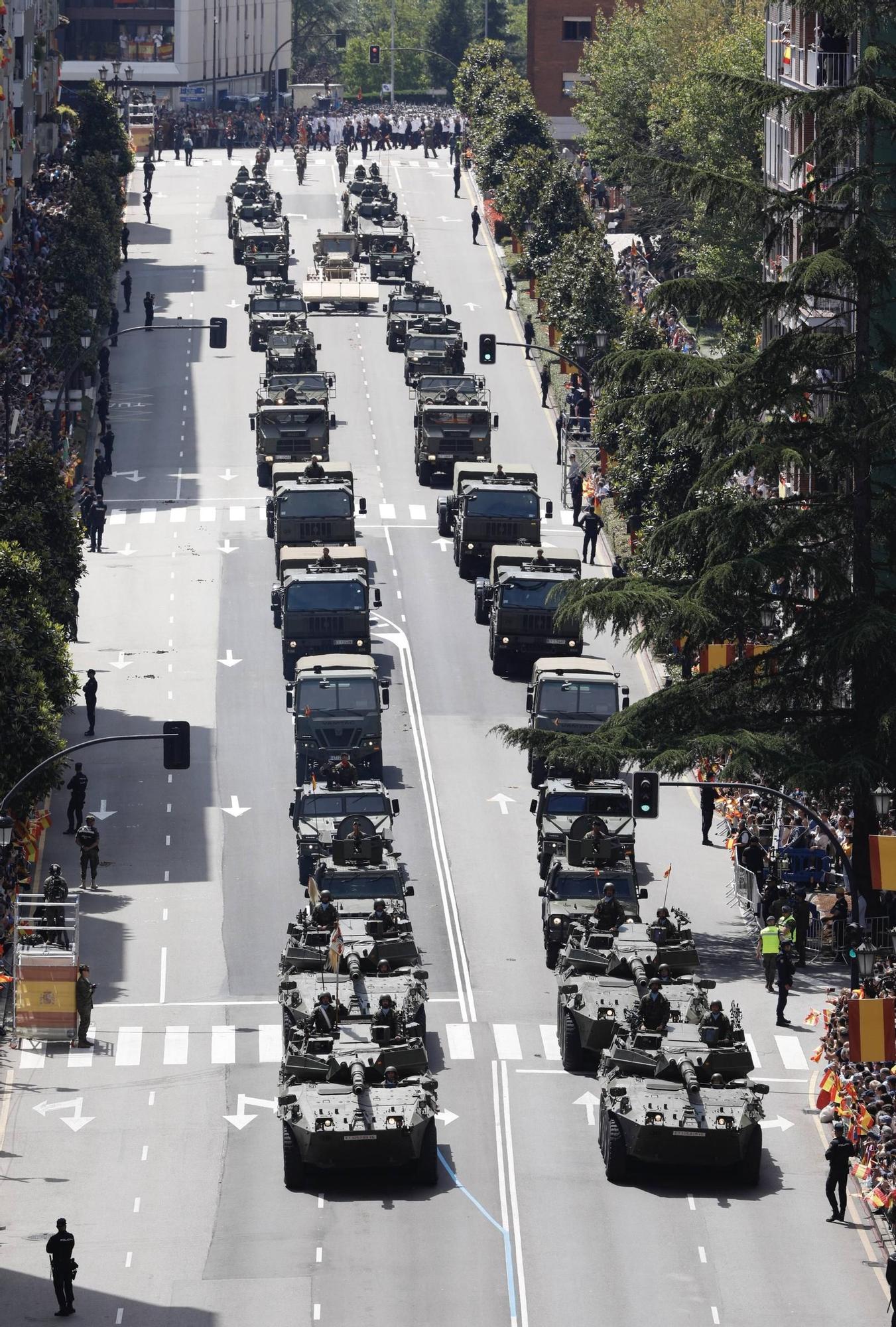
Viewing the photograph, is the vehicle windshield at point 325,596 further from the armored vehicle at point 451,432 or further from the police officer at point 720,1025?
the police officer at point 720,1025

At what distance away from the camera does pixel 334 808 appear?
187 ft

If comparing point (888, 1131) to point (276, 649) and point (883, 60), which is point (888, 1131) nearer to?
point (883, 60)

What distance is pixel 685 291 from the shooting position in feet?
169

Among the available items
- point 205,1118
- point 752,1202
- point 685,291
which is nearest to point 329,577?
point 685,291

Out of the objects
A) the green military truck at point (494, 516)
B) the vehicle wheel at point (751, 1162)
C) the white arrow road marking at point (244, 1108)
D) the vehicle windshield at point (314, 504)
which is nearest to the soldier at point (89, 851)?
the white arrow road marking at point (244, 1108)

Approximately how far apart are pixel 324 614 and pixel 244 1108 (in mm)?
25045

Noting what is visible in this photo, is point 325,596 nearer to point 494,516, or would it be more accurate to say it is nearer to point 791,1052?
point 494,516

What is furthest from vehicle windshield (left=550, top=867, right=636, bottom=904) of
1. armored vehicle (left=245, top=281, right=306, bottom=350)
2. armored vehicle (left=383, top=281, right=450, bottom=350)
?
armored vehicle (left=383, top=281, right=450, bottom=350)

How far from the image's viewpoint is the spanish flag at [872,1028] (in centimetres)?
4188

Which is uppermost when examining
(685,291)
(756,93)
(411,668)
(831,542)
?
(756,93)

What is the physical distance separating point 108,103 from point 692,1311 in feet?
351

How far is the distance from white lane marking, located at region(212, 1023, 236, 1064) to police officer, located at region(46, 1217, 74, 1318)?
1077 cm

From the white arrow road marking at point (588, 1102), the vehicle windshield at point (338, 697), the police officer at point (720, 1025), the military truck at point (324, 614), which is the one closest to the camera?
the police officer at point (720, 1025)

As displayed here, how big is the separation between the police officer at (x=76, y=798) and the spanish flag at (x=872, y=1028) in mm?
22806
